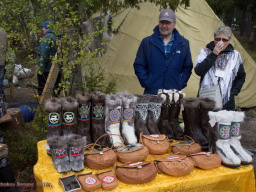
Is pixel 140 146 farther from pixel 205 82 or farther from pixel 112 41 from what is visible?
pixel 112 41

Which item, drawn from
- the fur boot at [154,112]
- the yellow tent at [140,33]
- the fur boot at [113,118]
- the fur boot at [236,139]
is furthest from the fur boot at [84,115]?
the yellow tent at [140,33]

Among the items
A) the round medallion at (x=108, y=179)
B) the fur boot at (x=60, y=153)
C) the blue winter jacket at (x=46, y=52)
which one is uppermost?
the blue winter jacket at (x=46, y=52)

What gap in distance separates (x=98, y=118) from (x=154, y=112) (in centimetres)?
47

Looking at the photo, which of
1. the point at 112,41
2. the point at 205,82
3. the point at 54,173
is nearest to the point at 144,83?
the point at 205,82

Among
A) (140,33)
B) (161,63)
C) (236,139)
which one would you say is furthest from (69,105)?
(140,33)

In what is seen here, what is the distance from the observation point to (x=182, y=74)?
2885mm

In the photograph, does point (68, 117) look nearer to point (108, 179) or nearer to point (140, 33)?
point (108, 179)

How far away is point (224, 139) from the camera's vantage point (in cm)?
181

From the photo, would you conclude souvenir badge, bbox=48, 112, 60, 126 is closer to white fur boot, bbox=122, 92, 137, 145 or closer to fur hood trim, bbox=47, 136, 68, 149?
fur hood trim, bbox=47, 136, 68, 149

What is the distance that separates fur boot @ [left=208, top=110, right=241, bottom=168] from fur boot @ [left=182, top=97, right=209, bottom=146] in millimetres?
168

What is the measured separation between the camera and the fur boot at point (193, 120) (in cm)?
199

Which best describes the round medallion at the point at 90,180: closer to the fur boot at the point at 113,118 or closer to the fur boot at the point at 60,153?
the fur boot at the point at 60,153

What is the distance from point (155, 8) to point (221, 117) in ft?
12.1

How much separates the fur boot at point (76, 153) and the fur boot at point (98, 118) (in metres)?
0.28
